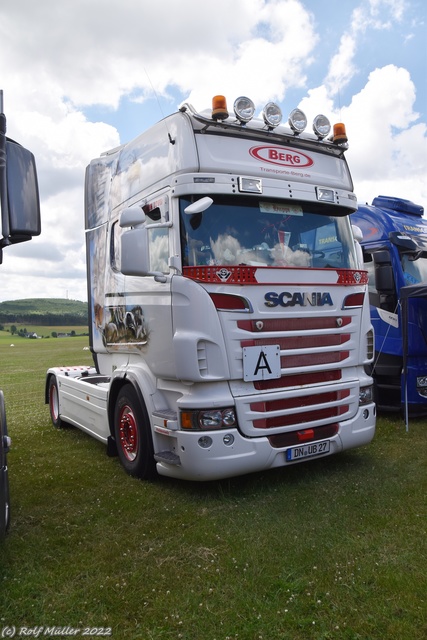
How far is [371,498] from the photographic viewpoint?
16.0ft

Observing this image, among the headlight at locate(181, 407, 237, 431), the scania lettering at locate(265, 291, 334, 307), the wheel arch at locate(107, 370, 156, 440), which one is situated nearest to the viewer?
the headlight at locate(181, 407, 237, 431)

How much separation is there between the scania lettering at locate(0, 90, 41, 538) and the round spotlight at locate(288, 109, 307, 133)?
319 centimetres

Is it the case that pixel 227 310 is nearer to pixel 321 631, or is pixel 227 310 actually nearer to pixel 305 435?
pixel 305 435

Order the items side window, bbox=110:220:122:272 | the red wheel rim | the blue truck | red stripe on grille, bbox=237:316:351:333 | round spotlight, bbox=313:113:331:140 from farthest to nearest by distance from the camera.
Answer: the blue truck, side window, bbox=110:220:122:272, round spotlight, bbox=313:113:331:140, the red wheel rim, red stripe on grille, bbox=237:316:351:333

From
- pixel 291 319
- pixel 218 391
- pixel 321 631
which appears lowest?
pixel 321 631

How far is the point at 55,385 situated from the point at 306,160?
553 centimetres

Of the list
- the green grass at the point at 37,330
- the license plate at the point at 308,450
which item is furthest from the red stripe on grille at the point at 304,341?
the green grass at the point at 37,330

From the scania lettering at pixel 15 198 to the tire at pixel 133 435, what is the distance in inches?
78.0

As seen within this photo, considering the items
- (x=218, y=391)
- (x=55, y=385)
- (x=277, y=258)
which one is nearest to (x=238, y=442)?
(x=218, y=391)

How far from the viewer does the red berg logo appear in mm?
5340

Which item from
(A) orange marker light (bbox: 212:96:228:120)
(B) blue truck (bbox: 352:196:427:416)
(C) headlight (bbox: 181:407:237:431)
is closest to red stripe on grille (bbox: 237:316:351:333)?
(C) headlight (bbox: 181:407:237:431)

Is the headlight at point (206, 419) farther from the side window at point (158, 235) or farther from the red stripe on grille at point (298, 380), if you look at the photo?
the side window at point (158, 235)

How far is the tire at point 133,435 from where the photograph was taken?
17.3 feet

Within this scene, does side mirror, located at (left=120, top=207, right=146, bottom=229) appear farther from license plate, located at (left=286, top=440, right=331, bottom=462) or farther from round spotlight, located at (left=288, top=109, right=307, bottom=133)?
license plate, located at (left=286, top=440, right=331, bottom=462)
